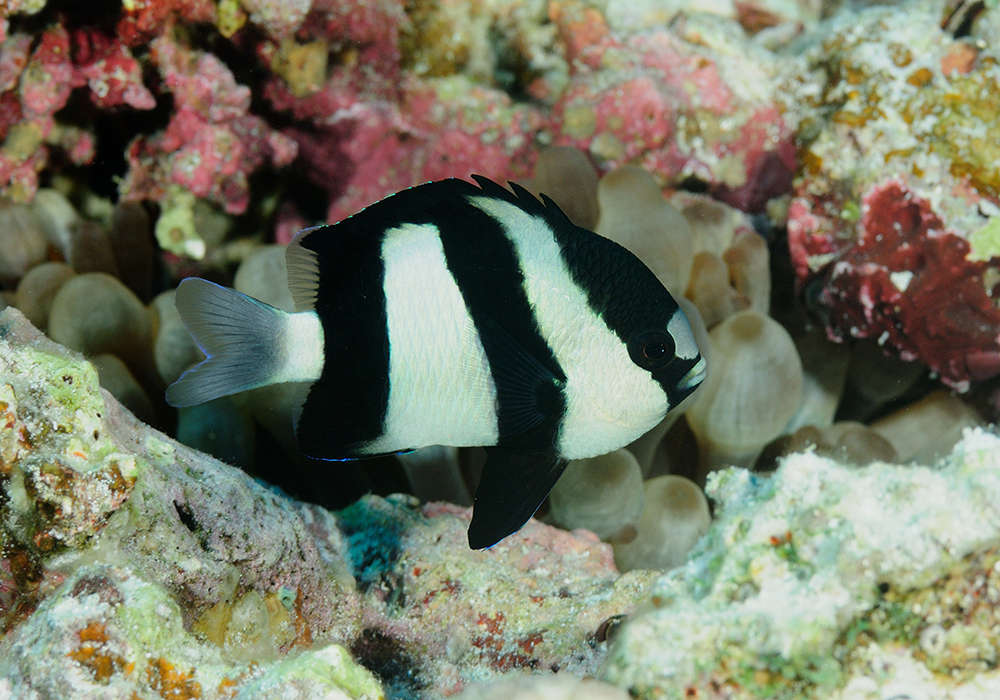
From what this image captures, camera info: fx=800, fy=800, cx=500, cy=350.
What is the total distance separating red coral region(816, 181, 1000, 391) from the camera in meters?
3.14

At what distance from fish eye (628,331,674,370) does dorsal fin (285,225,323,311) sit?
0.73 m

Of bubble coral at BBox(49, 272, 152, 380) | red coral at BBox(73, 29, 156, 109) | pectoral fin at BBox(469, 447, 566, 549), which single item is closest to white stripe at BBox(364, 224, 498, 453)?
pectoral fin at BBox(469, 447, 566, 549)

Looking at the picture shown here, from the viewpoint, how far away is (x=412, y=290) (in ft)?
5.74

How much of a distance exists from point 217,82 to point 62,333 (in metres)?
1.38

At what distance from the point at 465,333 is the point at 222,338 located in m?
0.52

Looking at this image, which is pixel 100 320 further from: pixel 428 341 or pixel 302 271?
pixel 428 341

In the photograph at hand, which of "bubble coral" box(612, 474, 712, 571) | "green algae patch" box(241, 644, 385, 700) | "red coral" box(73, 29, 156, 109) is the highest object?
"red coral" box(73, 29, 156, 109)

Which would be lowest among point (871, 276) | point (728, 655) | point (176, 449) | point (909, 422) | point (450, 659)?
point (909, 422)

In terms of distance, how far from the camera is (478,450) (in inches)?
117

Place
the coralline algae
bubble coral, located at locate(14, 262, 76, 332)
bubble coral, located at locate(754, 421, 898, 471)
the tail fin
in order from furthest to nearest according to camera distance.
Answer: bubble coral, located at locate(14, 262, 76, 332), bubble coral, located at locate(754, 421, 898, 471), the tail fin, the coralline algae

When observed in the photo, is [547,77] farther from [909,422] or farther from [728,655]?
[728,655]

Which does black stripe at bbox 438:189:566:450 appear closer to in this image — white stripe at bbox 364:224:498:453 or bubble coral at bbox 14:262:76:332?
white stripe at bbox 364:224:498:453

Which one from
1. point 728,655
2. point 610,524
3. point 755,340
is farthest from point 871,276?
point 728,655

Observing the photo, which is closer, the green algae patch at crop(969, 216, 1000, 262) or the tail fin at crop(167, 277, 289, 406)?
the tail fin at crop(167, 277, 289, 406)
